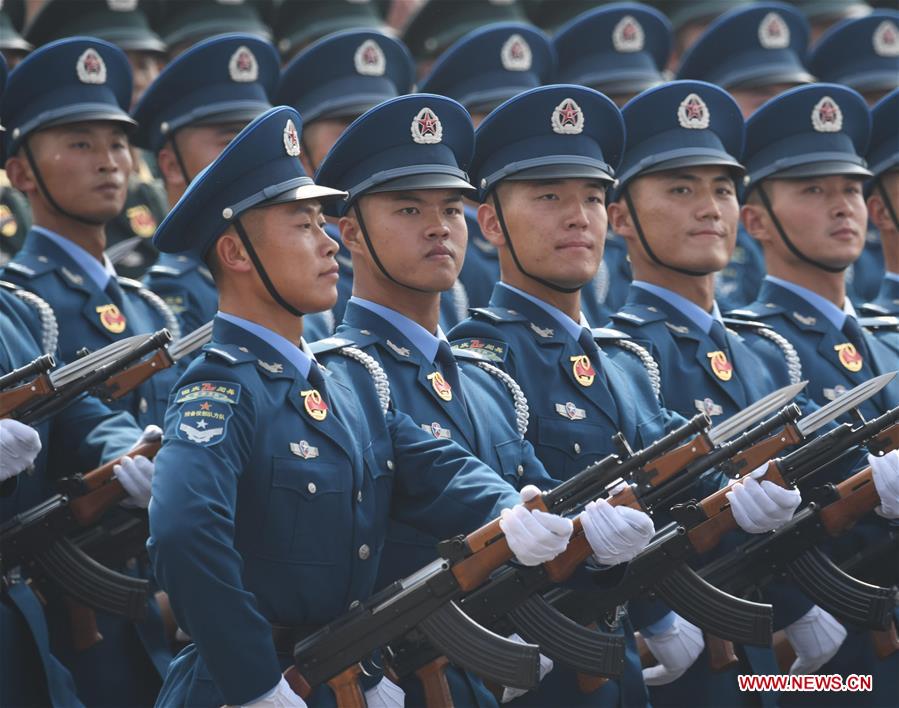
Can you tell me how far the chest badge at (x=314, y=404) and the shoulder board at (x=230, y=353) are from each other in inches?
8.6

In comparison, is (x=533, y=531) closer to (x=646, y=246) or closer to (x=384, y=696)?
(x=384, y=696)

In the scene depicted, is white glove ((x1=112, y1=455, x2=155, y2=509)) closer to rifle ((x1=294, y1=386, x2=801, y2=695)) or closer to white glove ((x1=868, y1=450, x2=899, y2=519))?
rifle ((x1=294, y1=386, x2=801, y2=695))

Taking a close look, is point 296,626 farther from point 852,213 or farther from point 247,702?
point 852,213

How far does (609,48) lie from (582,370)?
4525 millimetres

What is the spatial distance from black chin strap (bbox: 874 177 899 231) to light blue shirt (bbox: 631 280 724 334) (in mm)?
1852

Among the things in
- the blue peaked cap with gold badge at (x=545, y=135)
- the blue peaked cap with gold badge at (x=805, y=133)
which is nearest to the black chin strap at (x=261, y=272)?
the blue peaked cap with gold badge at (x=545, y=135)

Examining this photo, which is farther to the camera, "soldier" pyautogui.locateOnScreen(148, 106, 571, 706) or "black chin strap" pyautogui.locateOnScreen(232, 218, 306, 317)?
"black chin strap" pyautogui.locateOnScreen(232, 218, 306, 317)

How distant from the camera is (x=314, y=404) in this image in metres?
6.23

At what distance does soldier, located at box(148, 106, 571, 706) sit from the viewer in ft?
18.7

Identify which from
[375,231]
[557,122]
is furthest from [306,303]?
[557,122]

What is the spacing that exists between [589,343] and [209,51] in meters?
2.93

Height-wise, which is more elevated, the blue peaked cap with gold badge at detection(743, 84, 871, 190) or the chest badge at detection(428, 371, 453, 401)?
the blue peaked cap with gold badge at detection(743, 84, 871, 190)

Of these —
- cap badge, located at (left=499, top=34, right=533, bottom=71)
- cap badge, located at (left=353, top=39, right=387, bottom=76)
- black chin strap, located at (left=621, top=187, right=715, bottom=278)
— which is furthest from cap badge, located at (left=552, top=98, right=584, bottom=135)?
cap badge, located at (left=499, top=34, right=533, bottom=71)

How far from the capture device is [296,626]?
6062 millimetres
